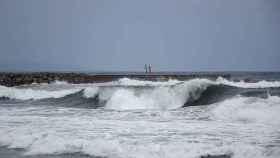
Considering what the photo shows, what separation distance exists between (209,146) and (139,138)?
5.40ft

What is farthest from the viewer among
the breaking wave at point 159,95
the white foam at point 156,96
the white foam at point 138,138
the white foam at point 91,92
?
the white foam at point 91,92

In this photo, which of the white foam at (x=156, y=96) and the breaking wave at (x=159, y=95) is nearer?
the breaking wave at (x=159, y=95)

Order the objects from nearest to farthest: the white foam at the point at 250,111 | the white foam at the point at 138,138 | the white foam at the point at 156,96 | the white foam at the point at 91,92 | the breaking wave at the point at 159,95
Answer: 1. the white foam at the point at 138,138
2. the white foam at the point at 250,111
3. the breaking wave at the point at 159,95
4. the white foam at the point at 156,96
5. the white foam at the point at 91,92

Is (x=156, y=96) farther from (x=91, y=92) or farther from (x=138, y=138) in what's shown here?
(x=138, y=138)

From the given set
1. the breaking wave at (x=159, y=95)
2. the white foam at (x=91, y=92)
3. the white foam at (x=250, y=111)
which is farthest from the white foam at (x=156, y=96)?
the white foam at (x=250, y=111)

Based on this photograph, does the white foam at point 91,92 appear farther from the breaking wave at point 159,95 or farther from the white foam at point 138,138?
the white foam at point 138,138

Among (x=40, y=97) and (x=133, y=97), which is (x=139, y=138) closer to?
(x=133, y=97)

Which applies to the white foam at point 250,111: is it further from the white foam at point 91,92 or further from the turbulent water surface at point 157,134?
the white foam at point 91,92

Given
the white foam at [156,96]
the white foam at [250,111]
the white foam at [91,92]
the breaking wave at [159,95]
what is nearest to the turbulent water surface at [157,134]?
the white foam at [250,111]

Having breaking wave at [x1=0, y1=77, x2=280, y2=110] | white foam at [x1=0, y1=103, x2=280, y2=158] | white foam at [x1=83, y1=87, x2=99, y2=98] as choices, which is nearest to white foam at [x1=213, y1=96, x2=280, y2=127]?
white foam at [x1=0, y1=103, x2=280, y2=158]

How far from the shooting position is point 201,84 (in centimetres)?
2002

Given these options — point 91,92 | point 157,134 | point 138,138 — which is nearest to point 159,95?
point 91,92

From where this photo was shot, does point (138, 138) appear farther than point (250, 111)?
No

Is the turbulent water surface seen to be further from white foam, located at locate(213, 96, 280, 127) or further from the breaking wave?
the breaking wave
